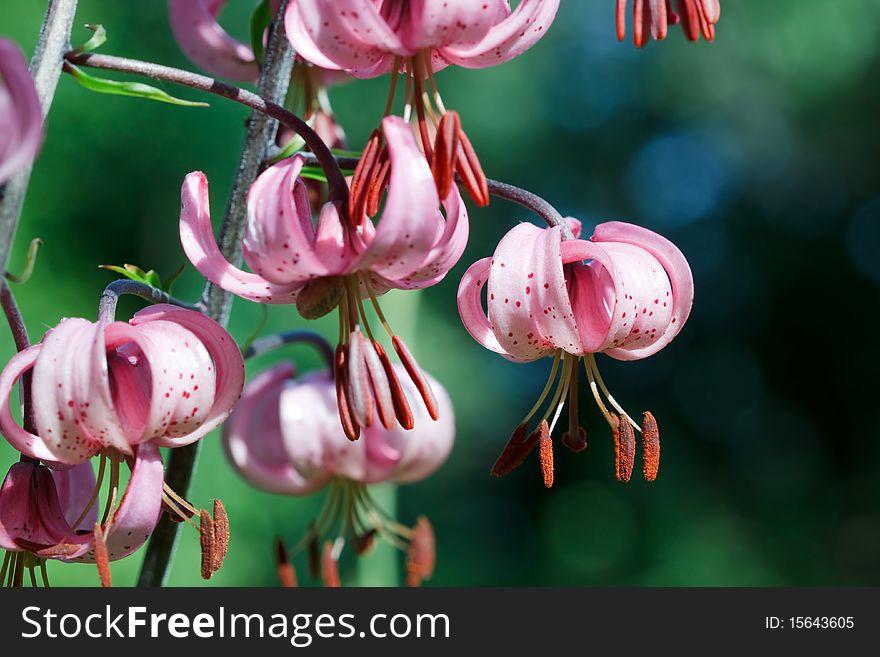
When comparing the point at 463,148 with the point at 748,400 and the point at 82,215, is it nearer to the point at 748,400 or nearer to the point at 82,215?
the point at 82,215

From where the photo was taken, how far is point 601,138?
741 centimetres

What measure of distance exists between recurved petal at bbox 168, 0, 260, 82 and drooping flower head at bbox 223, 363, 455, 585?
464 millimetres

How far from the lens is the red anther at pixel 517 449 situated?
0.94 metres

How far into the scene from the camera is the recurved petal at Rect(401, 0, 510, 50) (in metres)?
0.81

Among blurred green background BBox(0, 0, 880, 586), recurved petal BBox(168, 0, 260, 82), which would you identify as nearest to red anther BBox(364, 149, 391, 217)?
recurved petal BBox(168, 0, 260, 82)

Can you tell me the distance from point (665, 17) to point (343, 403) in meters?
0.44

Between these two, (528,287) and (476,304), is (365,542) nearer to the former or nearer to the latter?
(476,304)

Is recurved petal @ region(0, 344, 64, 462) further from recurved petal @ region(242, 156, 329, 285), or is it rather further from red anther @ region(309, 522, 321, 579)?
red anther @ region(309, 522, 321, 579)

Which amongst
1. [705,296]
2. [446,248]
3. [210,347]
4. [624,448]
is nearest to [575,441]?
[624,448]

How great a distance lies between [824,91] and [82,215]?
4.33m

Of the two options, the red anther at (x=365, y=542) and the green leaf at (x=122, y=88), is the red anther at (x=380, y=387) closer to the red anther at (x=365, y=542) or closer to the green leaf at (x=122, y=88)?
the green leaf at (x=122, y=88)

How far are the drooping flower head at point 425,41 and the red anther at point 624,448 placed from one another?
274 mm

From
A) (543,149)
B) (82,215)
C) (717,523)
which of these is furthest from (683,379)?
(82,215)

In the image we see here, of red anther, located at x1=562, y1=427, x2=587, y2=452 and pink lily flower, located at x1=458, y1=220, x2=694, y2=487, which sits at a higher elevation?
pink lily flower, located at x1=458, y1=220, x2=694, y2=487
